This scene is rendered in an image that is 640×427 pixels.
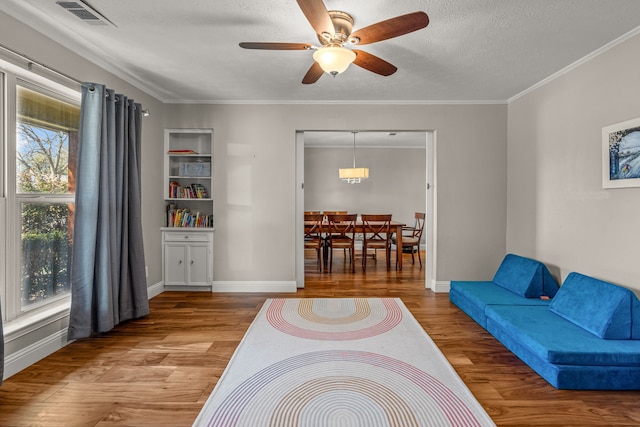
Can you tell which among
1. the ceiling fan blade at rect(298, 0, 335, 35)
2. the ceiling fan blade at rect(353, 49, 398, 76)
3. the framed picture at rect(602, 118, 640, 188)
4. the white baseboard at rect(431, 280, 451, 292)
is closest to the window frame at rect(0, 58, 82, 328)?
the ceiling fan blade at rect(298, 0, 335, 35)

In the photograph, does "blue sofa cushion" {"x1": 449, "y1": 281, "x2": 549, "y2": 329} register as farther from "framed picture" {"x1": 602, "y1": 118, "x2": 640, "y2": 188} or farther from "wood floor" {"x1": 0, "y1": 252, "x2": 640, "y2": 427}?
"framed picture" {"x1": 602, "y1": 118, "x2": 640, "y2": 188}

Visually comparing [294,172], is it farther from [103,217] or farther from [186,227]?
[103,217]

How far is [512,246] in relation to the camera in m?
3.94

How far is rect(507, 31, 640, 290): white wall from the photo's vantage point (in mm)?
2441

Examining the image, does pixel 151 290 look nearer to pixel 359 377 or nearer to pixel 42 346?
pixel 42 346

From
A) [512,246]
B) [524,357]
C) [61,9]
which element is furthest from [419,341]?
[61,9]

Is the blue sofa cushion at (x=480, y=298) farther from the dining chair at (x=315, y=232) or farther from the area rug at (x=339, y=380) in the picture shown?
the dining chair at (x=315, y=232)

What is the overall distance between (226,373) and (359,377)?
0.85 metres

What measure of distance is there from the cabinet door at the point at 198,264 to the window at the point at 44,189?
141cm

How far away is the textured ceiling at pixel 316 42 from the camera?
2.09 metres

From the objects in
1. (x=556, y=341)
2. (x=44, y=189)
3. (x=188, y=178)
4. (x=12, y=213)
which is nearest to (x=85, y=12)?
(x=44, y=189)

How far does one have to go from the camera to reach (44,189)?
2.51 m

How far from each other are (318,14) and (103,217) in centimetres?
226

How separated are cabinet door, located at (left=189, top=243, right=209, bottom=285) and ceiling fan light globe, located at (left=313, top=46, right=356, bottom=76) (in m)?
2.80
